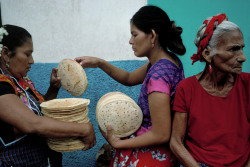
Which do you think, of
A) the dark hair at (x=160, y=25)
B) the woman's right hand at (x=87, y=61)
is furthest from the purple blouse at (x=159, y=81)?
the woman's right hand at (x=87, y=61)

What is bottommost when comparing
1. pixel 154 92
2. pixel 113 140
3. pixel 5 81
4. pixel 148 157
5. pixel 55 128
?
pixel 148 157

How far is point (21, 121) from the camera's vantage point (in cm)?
165

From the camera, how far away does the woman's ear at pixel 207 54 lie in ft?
5.62

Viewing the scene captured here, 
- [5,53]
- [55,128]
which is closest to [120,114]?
[55,128]

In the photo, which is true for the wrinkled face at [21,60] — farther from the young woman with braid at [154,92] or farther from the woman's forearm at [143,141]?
the woman's forearm at [143,141]

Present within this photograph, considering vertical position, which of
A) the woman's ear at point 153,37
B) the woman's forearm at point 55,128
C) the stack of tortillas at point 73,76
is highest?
the woman's ear at point 153,37

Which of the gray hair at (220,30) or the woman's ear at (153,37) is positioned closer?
the gray hair at (220,30)

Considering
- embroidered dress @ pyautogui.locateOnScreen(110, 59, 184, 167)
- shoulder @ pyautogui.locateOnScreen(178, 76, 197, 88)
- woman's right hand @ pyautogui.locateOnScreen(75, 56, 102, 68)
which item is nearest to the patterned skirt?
embroidered dress @ pyautogui.locateOnScreen(110, 59, 184, 167)

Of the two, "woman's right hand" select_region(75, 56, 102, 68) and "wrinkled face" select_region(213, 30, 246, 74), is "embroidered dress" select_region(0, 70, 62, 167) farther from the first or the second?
"wrinkled face" select_region(213, 30, 246, 74)

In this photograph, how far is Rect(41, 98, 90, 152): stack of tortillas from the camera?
1.79 meters

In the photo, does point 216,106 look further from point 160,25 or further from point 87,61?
point 87,61

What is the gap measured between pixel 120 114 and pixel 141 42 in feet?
2.20

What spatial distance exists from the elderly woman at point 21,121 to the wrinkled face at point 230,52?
1.21 metres

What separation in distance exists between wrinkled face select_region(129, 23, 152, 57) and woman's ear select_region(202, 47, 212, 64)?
0.47m
